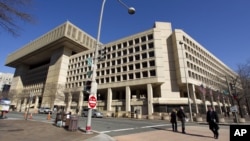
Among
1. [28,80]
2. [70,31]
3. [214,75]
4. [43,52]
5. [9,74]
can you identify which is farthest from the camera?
[9,74]

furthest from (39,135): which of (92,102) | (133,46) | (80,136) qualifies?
(133,46)

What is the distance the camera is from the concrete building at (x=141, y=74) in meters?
42.0

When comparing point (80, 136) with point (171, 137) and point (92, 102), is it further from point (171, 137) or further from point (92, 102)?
point (171, 137)

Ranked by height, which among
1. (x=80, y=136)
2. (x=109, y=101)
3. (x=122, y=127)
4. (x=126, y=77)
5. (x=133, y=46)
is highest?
(x=133, y=46)

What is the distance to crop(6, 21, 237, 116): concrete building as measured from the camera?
138 ft

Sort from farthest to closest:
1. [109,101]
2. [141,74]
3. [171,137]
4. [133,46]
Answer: [133,46]
[109,101]
[141,74]
[171,137]

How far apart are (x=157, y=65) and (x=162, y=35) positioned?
11738 millimetres

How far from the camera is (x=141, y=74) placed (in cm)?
4459

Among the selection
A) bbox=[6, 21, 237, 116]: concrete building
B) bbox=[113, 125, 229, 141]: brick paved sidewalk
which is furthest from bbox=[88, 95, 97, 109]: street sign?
bbox=[6, 21, 237, 116]: concrete building

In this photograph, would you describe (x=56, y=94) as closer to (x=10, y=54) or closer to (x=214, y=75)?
(x=214, y=75)

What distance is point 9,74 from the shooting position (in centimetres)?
14925

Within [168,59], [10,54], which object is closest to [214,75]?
[168,59]

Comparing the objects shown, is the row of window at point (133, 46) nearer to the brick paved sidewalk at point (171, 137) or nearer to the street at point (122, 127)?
the street at point (122, 127)

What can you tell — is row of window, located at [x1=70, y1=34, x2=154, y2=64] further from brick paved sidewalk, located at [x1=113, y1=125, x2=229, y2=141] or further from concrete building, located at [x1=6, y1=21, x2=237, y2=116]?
brick paved sidewalk, located at [x1=113, y1=125, x2=229, y2=141]
